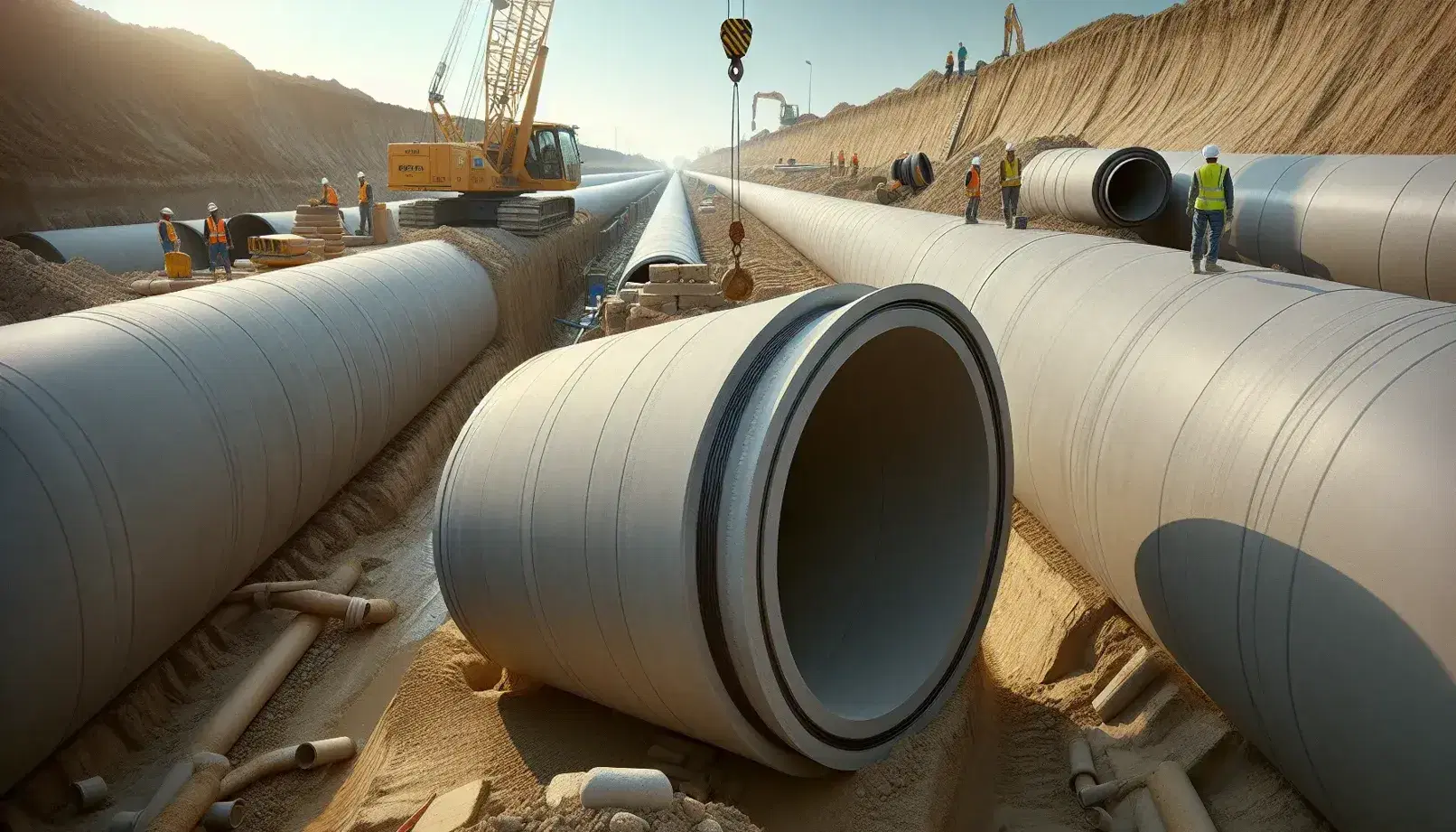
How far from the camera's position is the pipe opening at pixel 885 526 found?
4688 millimetres

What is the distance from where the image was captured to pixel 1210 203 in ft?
20.5

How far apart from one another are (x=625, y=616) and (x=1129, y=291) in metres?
3.81

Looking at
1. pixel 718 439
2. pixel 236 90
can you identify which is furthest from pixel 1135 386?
pixel 236 90

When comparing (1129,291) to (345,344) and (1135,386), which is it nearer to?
(1135,386)

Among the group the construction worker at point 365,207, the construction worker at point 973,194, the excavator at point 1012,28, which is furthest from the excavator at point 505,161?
the excavator at point 1012,28

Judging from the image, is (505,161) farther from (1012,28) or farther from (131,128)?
(1012,28)

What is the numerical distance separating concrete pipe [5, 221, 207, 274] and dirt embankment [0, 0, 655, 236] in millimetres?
7888

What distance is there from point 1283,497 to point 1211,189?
3.65 meters

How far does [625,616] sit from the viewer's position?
3.90 meters

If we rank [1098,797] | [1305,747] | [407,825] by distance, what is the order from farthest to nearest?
[1098,797] < [407,825] < [1305,747]

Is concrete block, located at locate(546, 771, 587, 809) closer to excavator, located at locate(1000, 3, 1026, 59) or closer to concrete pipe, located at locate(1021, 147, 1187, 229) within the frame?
concrete pipe, located at locate(1021, 147, 1187, 229)

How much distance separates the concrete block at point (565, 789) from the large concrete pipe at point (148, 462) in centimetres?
327

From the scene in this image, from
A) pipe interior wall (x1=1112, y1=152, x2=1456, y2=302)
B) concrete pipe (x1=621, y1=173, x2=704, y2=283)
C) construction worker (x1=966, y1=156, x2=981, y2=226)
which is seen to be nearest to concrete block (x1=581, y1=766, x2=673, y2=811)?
pipe interior wall (x1=1112, y1=152, x2=1456, y2=302)

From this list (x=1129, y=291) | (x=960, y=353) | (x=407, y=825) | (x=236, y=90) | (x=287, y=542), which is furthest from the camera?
(x=236, y=90)
